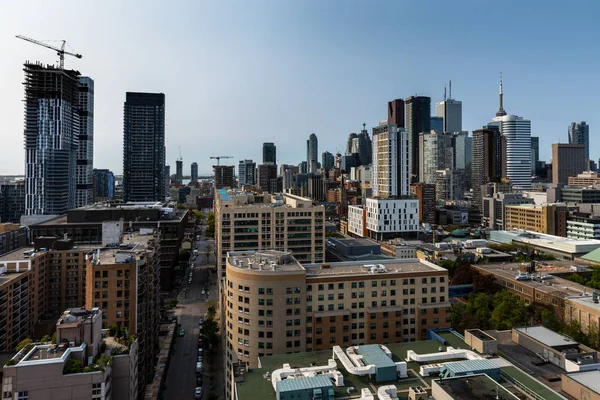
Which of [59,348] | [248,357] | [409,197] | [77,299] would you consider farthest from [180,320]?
[409,197]

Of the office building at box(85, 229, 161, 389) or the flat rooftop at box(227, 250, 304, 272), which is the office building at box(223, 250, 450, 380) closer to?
the flat rooftop at box(227, 250, 304, 272)

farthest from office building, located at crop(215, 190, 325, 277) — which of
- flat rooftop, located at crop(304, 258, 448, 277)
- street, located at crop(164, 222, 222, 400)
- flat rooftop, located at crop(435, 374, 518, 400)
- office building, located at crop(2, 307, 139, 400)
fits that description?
flat rooftop, located at crop(435, 374, 518, 400)

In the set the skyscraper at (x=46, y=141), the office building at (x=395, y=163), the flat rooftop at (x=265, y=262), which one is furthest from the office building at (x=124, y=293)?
the skyscraper at (x=46, y=141)

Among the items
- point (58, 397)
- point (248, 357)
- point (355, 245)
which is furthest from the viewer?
point (355, 245)

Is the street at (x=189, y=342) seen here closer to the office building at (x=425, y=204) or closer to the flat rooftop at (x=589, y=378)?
the flat rooftop at (x=589, y=378)

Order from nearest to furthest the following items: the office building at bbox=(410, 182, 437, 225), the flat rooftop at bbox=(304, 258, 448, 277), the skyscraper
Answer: the flat rooftop at bbox=(304, 258, 448, 277)
the skyscraper
the office building at bbox=(410, 182, 437, 225)

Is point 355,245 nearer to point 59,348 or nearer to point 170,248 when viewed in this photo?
point 170,248

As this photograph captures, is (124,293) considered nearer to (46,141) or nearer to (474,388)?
(474,388)
